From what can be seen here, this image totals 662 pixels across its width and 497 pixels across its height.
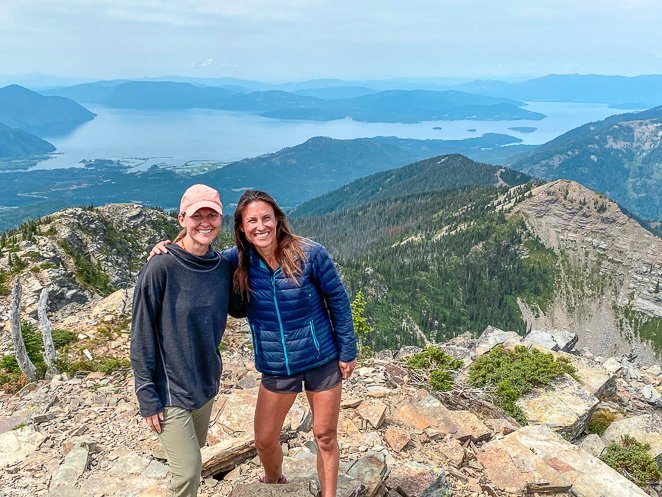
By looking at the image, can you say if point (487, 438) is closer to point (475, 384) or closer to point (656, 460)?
point (475, 384)

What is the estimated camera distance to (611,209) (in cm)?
18438

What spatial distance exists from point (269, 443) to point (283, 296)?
7.08ft

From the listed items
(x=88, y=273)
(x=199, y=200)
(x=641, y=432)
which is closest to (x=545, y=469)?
(x=641, y=432)

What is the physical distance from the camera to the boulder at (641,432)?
40.3ft

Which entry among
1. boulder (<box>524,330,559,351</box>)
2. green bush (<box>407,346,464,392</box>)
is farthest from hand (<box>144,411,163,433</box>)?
boulder (<box>524,330,559,351</box>)

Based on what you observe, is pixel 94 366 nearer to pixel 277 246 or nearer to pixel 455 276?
pixel 277 246

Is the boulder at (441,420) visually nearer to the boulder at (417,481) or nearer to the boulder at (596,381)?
the boulder at (417,481)

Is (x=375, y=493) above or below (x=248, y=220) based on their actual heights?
below

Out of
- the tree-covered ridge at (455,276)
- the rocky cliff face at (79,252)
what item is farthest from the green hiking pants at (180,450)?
the tree-covered ridge at (455,276)

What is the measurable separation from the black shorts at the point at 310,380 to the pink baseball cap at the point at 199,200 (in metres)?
2.21

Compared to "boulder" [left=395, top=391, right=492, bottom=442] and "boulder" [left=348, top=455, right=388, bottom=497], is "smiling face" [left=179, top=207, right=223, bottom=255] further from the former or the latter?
"boulder" [left=395, top=391, right=492, bottom=442]

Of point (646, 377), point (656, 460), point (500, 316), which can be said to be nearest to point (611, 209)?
point (500, 316)

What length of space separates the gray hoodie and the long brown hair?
0.20 m

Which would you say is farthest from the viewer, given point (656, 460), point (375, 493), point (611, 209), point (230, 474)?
point (611, 209)
